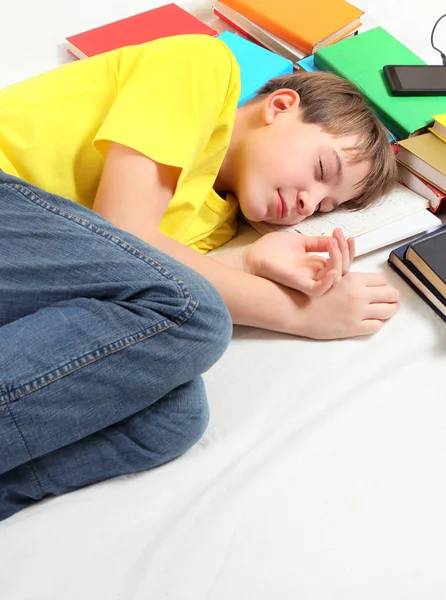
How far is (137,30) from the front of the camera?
1368 millimetres

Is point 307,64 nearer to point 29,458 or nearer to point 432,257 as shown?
point 432,257

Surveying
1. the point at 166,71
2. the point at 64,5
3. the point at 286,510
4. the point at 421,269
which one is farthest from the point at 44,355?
the point at 64,5

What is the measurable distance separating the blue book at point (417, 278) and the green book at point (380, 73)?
0.26 m

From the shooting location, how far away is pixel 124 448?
75cm

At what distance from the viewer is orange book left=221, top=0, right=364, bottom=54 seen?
1.35m

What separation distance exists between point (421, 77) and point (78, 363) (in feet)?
3.17

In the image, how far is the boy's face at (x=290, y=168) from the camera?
3.21 feet

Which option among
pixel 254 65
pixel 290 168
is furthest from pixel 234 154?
pixel 254 65

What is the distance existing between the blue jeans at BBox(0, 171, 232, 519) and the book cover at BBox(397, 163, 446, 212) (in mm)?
552

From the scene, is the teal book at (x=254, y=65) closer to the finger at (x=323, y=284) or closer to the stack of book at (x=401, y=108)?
the stack of book at (x=401, y=108)

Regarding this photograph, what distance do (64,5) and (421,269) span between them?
1161mm

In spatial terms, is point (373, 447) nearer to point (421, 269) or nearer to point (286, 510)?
point (286, 510)

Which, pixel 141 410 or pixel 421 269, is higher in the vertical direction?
pixel 421 269

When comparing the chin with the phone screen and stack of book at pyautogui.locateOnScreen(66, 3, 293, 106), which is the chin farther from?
the phone screen
